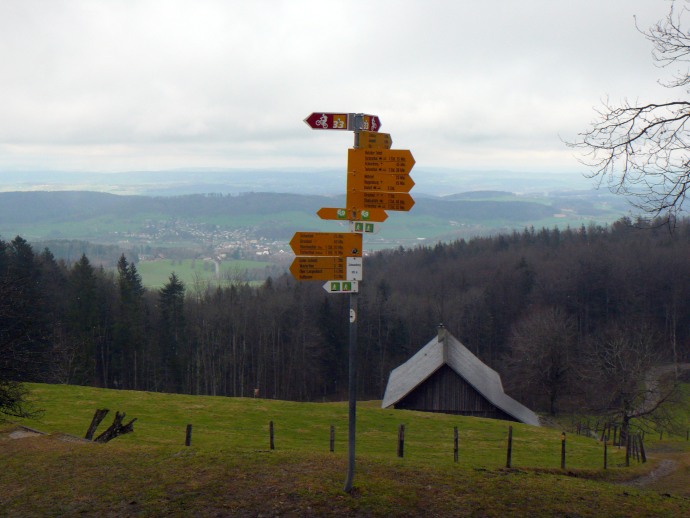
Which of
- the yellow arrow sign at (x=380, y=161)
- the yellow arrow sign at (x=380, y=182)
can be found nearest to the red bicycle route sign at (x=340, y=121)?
the yellow arrow sign at (x=380, y=161)

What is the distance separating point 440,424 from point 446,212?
174 metres

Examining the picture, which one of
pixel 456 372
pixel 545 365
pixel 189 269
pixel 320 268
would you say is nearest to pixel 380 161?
pixel 320 268

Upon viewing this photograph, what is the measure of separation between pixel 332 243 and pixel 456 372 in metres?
26.9

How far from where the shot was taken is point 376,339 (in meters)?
65.7

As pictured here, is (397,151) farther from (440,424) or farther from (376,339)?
(376,339)

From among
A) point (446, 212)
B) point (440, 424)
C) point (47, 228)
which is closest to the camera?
point (440, 424)

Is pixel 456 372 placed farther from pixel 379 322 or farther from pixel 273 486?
pixel 379 322

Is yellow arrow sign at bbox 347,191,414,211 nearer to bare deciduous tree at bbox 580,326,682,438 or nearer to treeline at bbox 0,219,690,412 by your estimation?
bare deciduous tree at bbox 580,326,682,438

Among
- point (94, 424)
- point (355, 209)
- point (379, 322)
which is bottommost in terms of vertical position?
point (379, 322)

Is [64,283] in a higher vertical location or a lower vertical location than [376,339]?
higher

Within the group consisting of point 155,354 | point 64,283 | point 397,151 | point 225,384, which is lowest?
point 225,384

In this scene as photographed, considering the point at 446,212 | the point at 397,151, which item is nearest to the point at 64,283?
the point at 397,151

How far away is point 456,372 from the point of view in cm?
3400

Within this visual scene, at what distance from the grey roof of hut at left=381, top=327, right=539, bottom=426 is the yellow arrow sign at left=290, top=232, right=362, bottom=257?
2595 centimetres
